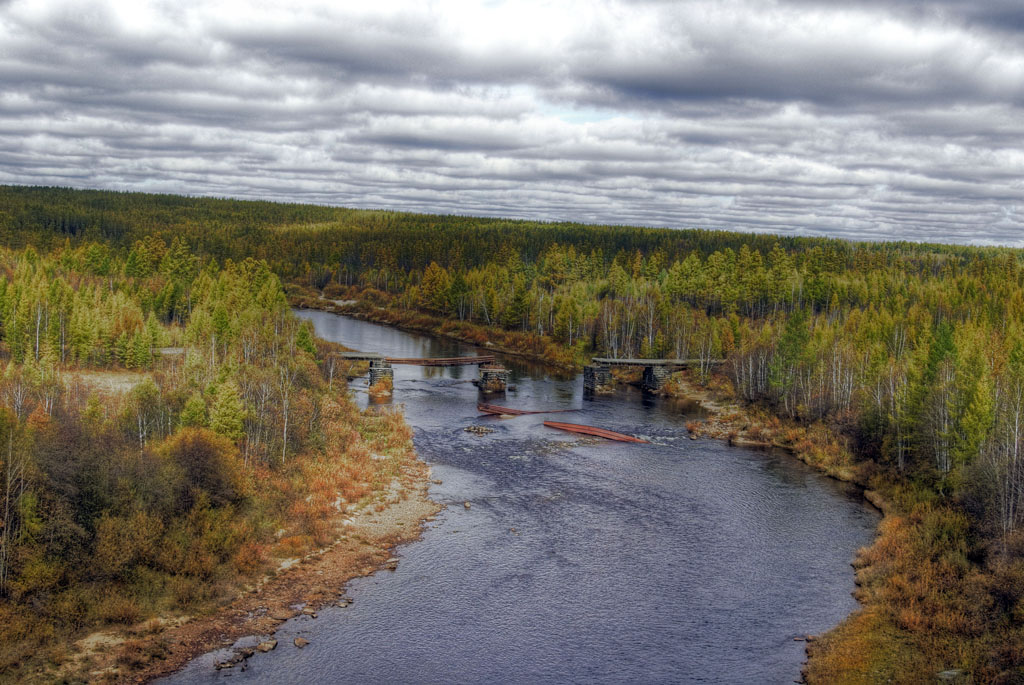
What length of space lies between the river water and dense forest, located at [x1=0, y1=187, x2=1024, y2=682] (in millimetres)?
4016

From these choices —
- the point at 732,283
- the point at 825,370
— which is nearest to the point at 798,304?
the point at 732,283

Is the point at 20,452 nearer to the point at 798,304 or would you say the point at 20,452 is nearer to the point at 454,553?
the point at 454,553

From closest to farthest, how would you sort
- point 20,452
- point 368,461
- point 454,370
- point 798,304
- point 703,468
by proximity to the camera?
point 20,452 < point 368,461 < point 703,468 < point 454,370 < point 798,304

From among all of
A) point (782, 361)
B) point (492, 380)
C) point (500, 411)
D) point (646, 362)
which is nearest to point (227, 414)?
point (500, 411)

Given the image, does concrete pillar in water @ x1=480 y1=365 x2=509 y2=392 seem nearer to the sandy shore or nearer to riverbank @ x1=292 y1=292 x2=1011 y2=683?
the sandy shore

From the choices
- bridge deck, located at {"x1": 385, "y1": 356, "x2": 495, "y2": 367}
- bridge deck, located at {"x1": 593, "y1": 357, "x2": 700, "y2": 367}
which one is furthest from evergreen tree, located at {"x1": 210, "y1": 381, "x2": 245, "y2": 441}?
bridge deck, located at {"x1": 593, "y1": 357, "x2": 700, "y2": 367}

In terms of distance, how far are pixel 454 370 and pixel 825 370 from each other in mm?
56039

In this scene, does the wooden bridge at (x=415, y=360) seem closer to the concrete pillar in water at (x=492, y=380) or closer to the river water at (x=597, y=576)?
the concrete pillar in water at (x=492, y=380)

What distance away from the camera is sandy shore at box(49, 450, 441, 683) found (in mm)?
36688

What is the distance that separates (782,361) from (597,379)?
2869 centimetres

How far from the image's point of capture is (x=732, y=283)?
165m

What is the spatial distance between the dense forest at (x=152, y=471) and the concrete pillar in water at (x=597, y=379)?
118 ft

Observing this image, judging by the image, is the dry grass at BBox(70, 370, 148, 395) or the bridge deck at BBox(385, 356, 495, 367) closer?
the dry grass at BBox(70, 370, 148, 395)

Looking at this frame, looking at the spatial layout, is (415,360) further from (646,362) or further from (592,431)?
(592,431)
